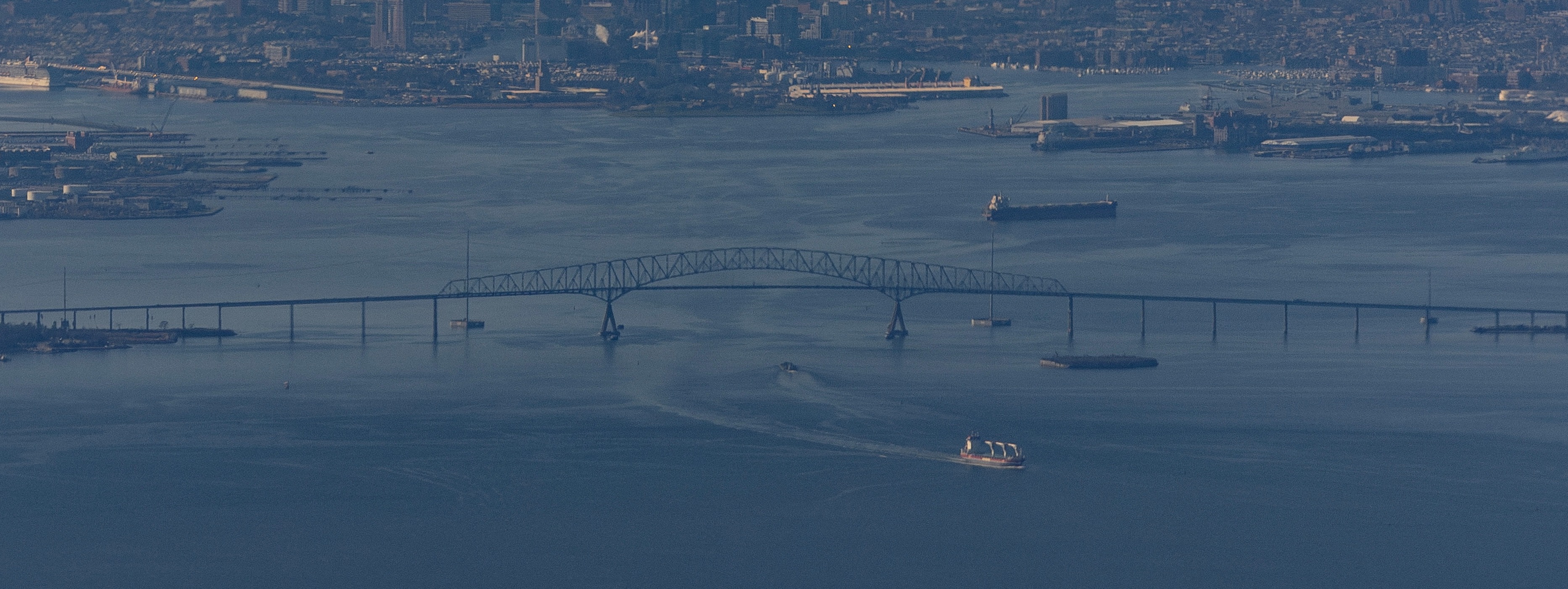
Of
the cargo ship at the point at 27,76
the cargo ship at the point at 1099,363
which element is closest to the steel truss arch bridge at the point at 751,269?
the cargo ship at the point at 1099,363

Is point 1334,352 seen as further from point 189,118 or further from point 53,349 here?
point 189,118

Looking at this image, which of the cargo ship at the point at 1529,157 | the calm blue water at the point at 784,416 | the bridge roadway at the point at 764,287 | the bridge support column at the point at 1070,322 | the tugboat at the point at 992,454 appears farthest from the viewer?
the cargo ship at the point at 1529,157

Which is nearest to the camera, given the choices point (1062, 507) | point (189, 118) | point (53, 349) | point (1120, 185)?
point (1062, 507)

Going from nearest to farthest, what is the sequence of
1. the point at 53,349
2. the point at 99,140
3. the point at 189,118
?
the point at 53,349 < the point at 99,140 < the point at 189,118

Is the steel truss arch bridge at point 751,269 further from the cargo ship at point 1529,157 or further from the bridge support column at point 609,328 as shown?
the cargo ship at point 1529,157

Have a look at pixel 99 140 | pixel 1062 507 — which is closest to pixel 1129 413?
pixel 1062 507

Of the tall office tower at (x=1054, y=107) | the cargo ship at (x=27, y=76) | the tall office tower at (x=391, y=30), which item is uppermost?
the tall office tower at (x=391, y=30)

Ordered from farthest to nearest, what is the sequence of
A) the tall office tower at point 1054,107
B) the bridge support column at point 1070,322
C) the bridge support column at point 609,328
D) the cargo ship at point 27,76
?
the cargo ship at point 27,76
the tall office tower at point 1054,107
the bridge support column at point 1070,322
the bridge support column at point 609,328

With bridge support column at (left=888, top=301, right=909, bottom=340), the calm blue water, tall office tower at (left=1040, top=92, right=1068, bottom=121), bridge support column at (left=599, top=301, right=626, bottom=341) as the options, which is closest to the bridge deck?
the calm blue water
